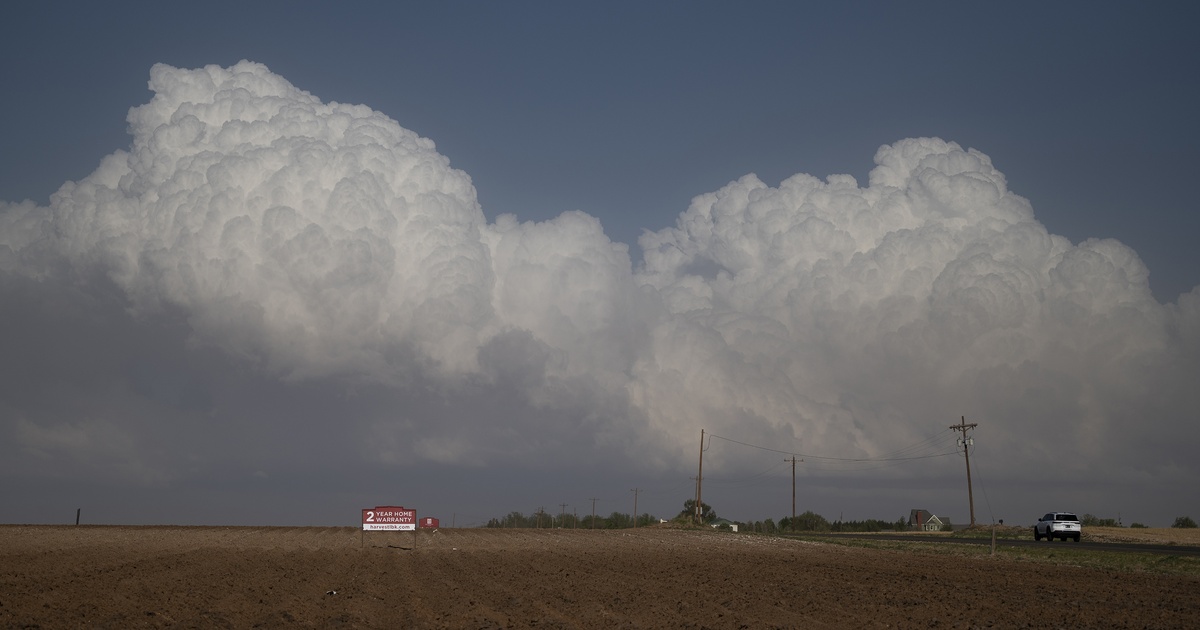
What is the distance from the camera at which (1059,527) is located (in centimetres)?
6819

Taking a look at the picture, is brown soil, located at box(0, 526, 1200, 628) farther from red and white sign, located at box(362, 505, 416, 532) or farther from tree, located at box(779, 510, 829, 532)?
tree, located at box(779, 510, 829, 532)

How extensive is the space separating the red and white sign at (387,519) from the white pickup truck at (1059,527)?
46103 mm

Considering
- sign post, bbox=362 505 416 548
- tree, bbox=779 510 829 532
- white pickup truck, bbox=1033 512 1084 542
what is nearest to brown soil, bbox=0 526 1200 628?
sign post, bbox=362 505 416 548

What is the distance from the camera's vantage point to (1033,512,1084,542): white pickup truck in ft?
222

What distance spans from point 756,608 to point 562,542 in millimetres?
37367

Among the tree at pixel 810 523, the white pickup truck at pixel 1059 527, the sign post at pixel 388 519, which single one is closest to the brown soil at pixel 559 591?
the sign post at pixel 388 519

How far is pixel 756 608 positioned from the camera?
23797 millimetres

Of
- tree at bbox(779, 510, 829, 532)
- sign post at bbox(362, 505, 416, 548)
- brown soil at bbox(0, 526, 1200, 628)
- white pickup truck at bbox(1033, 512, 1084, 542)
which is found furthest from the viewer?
tree at bbox(779, 510, 829, 532)

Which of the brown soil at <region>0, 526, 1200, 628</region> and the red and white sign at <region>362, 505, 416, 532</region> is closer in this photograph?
the brown soil at <region>0, 526, 1200, 628</region>

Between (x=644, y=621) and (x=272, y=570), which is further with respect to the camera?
(x=272, y=570)

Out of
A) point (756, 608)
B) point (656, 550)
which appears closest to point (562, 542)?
point (656, 550)

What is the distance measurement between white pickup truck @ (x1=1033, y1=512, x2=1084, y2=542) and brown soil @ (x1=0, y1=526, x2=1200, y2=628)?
2842 centimetres

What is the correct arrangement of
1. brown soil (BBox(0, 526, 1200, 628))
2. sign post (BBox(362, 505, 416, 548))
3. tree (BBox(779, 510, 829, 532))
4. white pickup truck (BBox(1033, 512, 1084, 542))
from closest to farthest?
1. brown soil (BBox(0, 526, 1200, 628))
2. sign post (BBox(362, 505, 416, 548))
3. white pickup truck (BBox(1033, 512, 1084, 542))
4. tree (BBox(779, 510, 829, 532))

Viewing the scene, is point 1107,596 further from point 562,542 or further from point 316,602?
point 562,542
